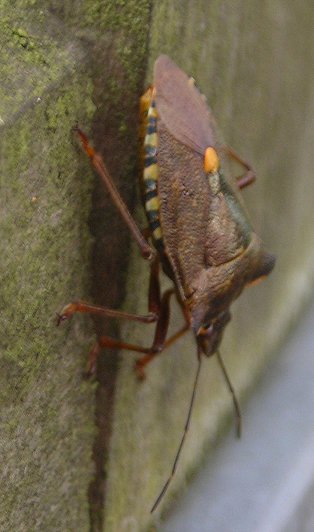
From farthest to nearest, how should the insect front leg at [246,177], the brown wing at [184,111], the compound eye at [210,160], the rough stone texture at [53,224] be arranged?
the insect front leg at [246,177] < the compound eye at [210,160] < the brown wing at [184,111] < the rough stone texture at [53,224]

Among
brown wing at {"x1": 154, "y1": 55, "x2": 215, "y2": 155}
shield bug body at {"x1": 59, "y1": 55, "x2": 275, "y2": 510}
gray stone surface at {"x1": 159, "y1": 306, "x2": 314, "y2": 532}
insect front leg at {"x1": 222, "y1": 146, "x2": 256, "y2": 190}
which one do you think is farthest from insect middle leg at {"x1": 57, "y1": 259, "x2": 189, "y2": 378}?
gray stone surface at {"x1": 159, "y1": 306, "x2": 314, "y2": 532}

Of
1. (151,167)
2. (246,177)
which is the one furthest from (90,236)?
(246,177)

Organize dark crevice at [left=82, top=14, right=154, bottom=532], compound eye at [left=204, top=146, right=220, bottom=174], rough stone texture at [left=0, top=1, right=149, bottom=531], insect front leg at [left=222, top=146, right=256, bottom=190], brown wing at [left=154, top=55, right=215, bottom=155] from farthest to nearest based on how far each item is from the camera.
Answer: insect front leg at [left=222, top=146, right=256, bottom=190], compound eye at [left=204, top=146, right=220, bottom=174], brown wing at [left=154, top=55, right=215, bottom=155], dark crevice at [left=82, top=14, right=154, bottom=532], rough stone texture at [left=0, top=1, right=149, bottom=531]

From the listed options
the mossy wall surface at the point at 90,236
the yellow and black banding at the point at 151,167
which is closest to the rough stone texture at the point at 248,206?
the mossy wall surface at the point at 90,236

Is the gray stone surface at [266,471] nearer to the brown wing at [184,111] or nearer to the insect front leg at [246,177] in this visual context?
the insect front leg at [246,177]

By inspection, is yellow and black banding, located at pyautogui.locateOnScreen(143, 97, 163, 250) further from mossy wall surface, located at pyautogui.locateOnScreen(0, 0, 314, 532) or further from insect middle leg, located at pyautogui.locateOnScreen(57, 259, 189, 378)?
insect middle leg, located at pyautogui.locateOnScreen(57, 259, 189, 378)
